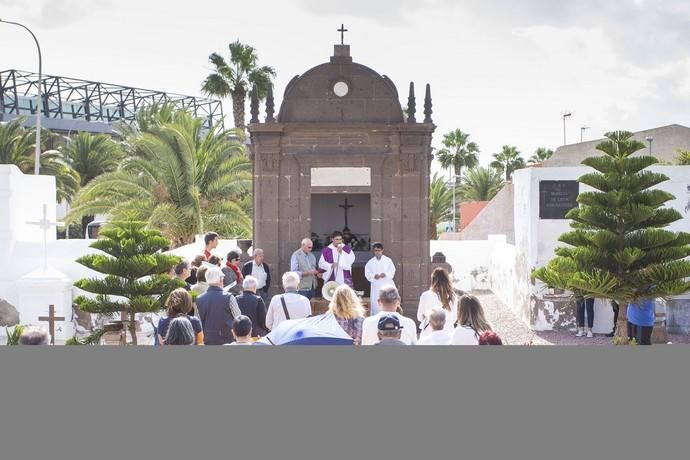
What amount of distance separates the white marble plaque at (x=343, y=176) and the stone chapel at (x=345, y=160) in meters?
0.02

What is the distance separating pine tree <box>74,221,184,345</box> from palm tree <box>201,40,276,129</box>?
26.4m

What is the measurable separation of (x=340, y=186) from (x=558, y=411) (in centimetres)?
1036

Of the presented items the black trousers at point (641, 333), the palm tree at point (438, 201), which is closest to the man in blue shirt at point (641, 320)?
the black trousers at point (641, 333)

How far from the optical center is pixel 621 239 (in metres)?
13.2

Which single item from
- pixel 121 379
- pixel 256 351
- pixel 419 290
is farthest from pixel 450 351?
pixel 419 290

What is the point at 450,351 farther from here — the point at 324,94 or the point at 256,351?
the point at 324,94

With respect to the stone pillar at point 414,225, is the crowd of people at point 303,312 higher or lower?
lower

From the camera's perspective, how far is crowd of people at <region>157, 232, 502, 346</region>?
6918mm

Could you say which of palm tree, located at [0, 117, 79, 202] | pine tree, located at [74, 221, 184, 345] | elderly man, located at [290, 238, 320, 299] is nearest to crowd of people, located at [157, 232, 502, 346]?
pine tree, located at [74, 221, 184, 345]

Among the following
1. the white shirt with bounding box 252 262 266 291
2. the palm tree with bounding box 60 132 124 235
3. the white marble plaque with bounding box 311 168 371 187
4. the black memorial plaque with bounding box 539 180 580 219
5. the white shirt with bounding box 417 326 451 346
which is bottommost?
the white shirt with bounding box 417 326 451 346

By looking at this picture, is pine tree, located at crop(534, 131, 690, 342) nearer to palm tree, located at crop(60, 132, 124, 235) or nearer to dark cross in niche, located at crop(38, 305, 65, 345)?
dark cross in niche, located at crop(38, 305, 65, 345)

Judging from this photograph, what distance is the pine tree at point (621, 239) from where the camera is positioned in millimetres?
12922

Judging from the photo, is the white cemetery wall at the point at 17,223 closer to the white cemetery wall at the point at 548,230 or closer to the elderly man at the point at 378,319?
the white cemetery wall at the point at 548,230

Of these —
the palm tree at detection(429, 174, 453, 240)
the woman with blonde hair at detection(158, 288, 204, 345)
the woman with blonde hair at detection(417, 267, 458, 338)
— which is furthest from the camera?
the palm tree at detection(429, 174, 453, 240)
